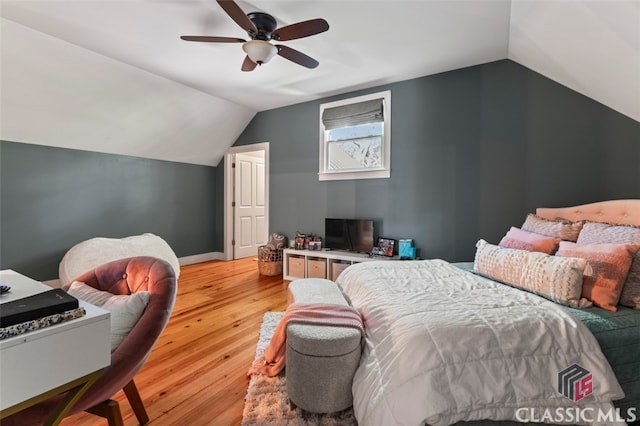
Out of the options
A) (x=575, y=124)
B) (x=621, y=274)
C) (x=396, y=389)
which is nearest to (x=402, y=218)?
(x=575, y=124)

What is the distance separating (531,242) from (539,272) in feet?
1.54

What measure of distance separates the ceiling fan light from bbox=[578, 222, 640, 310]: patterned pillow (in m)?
2.77

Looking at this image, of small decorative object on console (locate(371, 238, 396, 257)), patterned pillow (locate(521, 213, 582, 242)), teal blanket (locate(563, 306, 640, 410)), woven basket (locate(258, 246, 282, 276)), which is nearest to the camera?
teal blanket (locate(563, 306, 640, 410))

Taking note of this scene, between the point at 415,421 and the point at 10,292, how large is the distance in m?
1.70

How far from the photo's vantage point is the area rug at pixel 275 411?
1.53m

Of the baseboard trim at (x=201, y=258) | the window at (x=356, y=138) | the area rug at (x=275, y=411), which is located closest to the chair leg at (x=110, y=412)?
the area rug at (x=275, y=411)

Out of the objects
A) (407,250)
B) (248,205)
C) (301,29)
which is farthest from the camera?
(248,205)

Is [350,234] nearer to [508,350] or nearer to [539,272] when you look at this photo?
[539,272]

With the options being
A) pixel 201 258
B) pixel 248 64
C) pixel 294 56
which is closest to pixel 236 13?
pixel 294 56

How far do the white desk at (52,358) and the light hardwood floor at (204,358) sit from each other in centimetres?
78

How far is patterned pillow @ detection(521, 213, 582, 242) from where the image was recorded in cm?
224

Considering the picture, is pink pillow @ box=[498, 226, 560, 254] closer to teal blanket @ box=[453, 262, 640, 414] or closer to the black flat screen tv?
teal blanket @ box=[453, 262, 640, 414]

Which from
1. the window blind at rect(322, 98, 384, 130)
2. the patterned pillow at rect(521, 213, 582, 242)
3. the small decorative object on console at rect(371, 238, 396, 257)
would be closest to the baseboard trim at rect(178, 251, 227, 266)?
the small decorative object on console at rect(371, 238, 396, 257)

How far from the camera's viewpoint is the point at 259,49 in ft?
7.57
